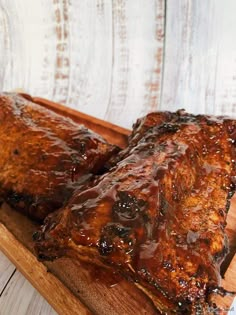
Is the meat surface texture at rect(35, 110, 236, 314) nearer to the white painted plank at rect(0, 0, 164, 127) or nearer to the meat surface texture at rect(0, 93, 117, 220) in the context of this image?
the meat surface texture at rect(0, 93, 117, 220)

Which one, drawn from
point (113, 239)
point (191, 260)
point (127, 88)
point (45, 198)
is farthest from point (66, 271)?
point (127, 88)

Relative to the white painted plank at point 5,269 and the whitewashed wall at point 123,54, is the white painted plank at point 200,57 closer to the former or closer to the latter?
the whitewashed wall at point 123,54

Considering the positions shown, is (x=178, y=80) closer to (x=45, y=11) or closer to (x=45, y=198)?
(x=45, y=11)

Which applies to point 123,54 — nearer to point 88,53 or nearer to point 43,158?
point 88,53

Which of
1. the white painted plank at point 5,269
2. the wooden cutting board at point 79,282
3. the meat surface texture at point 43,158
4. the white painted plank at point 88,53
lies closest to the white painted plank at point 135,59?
the white painted plank at point 88,53

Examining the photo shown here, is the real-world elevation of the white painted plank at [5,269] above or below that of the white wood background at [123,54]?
below
